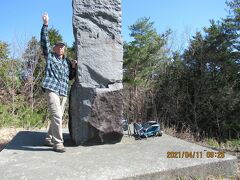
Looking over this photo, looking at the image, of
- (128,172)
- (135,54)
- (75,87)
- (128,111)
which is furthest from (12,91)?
(128,172)

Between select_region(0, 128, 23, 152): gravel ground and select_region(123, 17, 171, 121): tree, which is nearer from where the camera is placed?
select_region(0, 128, 23, 152): gravel ground

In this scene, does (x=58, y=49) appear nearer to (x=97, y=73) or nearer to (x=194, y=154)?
(x=97, y=73)

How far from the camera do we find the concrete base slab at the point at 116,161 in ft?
12.7

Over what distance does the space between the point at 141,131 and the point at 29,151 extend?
6.18ft

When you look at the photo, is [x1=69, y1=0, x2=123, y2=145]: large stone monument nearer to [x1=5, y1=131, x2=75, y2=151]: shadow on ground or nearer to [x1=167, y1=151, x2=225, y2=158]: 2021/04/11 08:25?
[x1=5, y1=131, x2=75, y2=151]: shadow on ground

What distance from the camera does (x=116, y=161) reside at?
427 centimetres

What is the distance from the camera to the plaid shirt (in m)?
4.84

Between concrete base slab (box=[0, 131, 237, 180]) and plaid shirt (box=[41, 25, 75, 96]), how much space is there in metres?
0.91

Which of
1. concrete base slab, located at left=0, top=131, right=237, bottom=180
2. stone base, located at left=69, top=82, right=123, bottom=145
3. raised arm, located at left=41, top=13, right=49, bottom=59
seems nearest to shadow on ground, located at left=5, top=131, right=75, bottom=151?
concrete base slab, located at left=0, top=131, right=237, bottom=180

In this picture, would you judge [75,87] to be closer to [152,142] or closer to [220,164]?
[152,142]

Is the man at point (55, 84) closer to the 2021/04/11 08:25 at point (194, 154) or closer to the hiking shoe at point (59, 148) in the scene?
the hiking shoe at point (59, 148)

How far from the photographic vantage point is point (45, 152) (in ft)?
15.5

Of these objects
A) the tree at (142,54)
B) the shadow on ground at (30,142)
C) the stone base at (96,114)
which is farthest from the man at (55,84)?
the tree at (142,54)

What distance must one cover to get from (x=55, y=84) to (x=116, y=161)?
1450 millimetres
